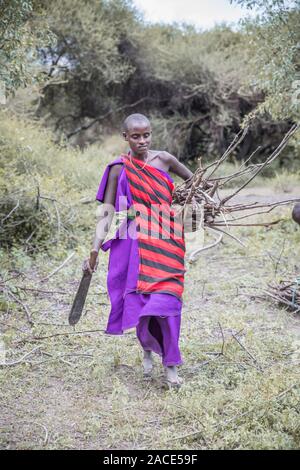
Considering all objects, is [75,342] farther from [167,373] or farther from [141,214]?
[141,214]

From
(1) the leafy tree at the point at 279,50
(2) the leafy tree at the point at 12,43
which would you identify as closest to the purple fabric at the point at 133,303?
(2) the leafy tree at the point at 12,43

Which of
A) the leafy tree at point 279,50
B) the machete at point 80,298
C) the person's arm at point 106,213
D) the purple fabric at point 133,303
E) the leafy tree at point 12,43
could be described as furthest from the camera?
the leafy tree at point 279,50

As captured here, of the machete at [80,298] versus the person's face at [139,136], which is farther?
the machete at [80,298]

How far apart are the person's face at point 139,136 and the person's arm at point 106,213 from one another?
0.16 m

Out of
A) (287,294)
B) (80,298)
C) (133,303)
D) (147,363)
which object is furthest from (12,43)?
(287,294)

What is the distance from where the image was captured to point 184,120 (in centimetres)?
1372

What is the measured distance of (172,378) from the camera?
135 inches

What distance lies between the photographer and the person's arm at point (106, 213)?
3.46 metres

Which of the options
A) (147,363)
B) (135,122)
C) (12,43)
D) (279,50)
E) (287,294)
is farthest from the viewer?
(279,50)

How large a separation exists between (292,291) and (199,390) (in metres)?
1.92

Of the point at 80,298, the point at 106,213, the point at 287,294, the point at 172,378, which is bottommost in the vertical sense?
the point at 287,294

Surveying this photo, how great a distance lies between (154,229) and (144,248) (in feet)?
0.43

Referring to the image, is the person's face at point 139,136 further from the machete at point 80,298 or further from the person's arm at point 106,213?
the machete at point 80,298

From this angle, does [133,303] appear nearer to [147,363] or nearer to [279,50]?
[147,363]
